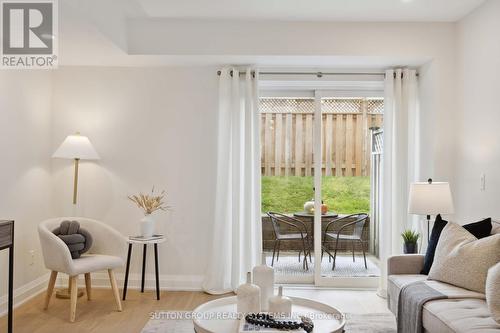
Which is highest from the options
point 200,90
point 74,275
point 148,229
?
point 200,90

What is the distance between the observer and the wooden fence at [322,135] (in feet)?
15.5

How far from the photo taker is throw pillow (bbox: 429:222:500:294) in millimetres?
2672

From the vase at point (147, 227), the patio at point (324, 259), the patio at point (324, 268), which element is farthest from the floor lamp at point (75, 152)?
the patio at point (324, 268)

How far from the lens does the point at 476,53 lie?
148 inches

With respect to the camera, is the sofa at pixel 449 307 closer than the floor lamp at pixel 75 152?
Yes

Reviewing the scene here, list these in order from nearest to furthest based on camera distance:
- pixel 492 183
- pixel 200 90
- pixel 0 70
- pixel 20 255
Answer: pixel 492 183 < pixel 0 70 < pixel 20 255 < pixel 200 90

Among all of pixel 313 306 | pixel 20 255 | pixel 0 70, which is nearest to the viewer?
pixel 313 306

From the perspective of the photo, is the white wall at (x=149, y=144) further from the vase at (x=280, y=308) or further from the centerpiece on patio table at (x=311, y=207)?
the vase at (x=280, y=308)

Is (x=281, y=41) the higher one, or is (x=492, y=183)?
(x=281, y=41)

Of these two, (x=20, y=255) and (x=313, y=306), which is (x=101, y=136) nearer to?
(x=20, y=255)

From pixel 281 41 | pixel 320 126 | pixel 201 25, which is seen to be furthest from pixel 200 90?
pixel 320 126

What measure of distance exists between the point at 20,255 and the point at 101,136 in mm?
1401

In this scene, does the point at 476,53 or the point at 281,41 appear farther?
the point at 281,41

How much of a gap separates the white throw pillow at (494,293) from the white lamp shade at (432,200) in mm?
1230
